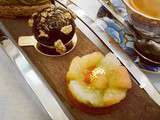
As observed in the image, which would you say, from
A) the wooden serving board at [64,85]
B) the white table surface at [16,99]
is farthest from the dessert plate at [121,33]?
the white table surface at [16,99]

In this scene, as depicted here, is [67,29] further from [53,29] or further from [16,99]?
[16,99]

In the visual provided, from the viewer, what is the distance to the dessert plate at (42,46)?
623 mm

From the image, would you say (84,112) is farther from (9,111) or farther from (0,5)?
(0,5)

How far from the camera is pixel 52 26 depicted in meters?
0.60

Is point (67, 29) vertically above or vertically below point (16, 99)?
above

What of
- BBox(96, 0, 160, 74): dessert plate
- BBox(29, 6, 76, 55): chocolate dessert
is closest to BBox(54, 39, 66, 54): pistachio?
BBox(29, 6, 76, 55): chocolate dessert

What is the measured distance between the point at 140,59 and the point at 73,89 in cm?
15

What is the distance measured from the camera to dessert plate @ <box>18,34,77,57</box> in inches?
24.5

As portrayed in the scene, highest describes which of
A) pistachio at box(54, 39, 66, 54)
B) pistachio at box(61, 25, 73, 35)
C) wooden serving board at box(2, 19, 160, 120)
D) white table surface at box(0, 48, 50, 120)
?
pistachio at box(61, 25, 73, 35)

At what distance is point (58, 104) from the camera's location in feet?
1.89

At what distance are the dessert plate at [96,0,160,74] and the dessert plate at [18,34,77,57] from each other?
0.24 ft

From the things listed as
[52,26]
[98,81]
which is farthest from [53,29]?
[98,81]

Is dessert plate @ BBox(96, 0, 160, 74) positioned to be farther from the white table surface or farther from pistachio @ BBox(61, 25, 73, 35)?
the white table surface

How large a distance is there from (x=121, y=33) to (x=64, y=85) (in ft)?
0.56
